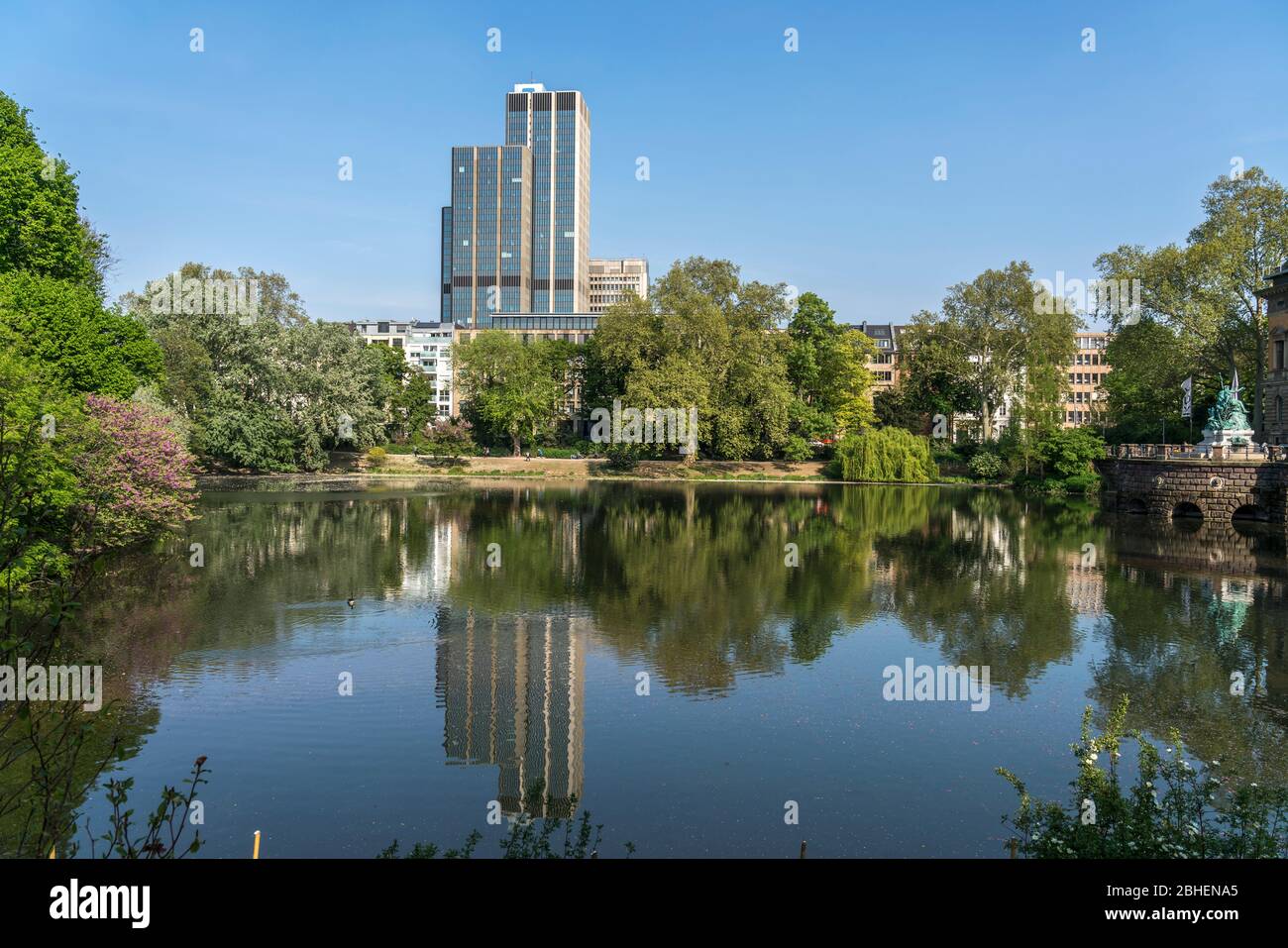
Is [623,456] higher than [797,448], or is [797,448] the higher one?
[797,448]

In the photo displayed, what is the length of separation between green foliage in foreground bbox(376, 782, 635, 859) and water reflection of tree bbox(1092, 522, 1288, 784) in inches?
422

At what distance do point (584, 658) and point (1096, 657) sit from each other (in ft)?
41.0

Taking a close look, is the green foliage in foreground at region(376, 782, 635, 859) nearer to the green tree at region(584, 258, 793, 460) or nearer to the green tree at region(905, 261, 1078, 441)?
the green tree at region(584, 258, 793, 460)

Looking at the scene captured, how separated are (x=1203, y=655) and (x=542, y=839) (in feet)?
62.6

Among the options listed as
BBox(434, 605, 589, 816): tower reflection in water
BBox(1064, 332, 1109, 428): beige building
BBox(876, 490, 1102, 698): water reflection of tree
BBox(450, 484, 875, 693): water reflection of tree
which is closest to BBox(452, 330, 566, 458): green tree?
BBox(450, 484, 875, 693): water reflection of tree

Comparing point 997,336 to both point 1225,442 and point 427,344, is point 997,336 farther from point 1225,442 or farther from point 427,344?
point 427,344

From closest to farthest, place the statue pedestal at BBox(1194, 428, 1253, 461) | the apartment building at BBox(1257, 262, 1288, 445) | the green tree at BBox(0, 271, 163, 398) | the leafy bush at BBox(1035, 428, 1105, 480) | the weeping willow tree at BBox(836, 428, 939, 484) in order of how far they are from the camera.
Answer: the green tree at BBox(0, 271, 163, 398)
the statue pedestal at BBox(1194, 428, 1253, 461)
the apartment building at BBox(1257, 262, 1288, 445)
the leafy bush at BBox(1035, 428, 1105, 480)
the weeping willow tree at BBox(836, 428, 939, 484)

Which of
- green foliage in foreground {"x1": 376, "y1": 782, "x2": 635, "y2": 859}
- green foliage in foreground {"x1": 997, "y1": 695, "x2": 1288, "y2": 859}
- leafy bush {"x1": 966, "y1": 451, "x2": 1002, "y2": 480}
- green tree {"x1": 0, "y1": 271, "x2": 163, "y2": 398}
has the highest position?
green tree {"x1": 0, "y1": 271, "x2": 163, "y2": 398}

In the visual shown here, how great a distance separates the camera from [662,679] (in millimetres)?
20938

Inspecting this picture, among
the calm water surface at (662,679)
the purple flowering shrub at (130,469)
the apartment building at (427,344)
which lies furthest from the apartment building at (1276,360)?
the apartment building at (427,344)

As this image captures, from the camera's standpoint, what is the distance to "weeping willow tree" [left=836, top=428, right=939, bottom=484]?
89.9 m

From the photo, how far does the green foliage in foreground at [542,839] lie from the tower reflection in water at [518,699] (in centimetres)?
21

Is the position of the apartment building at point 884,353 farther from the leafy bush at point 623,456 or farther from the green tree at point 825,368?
the leafy bush at point 623,456

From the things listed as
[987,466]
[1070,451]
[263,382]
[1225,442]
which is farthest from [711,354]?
[1225,442]
